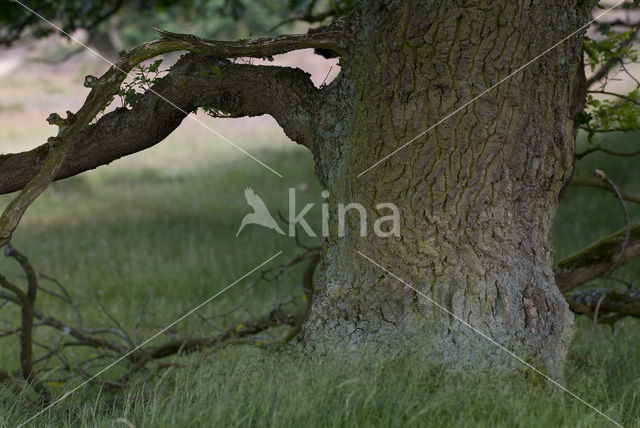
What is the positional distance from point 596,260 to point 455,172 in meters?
1.40

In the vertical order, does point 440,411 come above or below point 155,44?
below

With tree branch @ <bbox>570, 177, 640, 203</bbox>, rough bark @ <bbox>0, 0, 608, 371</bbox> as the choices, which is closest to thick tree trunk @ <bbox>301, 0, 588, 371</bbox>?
rough bark @ <bbox>0, 0, 608, 371</bbox>

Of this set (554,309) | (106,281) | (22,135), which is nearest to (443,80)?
(554,309)

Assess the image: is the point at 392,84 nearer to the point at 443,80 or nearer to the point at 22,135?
the point at 443,80

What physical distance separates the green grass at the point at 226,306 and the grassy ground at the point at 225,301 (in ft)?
0.04

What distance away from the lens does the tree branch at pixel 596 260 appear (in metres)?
3.85

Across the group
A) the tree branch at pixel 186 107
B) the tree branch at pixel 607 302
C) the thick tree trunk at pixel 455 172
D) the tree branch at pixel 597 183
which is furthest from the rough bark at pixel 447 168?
the tree branch at pixel 607 302

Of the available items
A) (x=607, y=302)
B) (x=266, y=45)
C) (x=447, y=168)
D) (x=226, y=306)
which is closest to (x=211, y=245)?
(x=226, y=306)

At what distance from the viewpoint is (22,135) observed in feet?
53.2

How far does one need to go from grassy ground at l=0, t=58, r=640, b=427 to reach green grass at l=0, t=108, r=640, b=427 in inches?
0.5

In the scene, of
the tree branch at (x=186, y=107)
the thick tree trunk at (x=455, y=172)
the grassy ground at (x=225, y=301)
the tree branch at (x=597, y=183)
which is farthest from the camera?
the tree branch at (x=597, y=183)

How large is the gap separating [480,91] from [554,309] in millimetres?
897

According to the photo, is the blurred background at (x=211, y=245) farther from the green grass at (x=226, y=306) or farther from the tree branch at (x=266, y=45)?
the tree branch at (x=266, y=45)

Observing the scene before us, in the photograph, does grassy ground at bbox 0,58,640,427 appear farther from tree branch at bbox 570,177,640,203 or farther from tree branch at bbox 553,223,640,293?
tree branch at bbox 570,177,640,203
